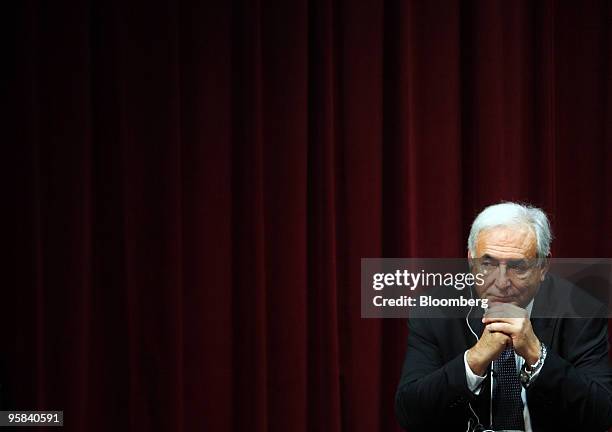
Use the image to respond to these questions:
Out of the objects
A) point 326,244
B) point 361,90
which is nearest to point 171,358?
point 326,244

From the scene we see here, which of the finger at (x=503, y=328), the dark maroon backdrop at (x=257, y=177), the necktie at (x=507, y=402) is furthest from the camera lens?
the dark maroon backdrop at (x=257, y=177)

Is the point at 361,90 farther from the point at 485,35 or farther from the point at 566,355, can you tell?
the point at 566,355

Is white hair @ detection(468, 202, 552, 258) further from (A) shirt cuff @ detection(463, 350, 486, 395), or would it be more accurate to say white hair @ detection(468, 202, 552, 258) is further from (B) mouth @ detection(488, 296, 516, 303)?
(A) shirt cuff @ detection(463, 350, 486, 395)

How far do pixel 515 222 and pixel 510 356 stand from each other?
30 cm

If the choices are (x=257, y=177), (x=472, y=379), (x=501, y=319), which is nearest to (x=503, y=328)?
(x=501, y=319)

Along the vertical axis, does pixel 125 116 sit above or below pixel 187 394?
above

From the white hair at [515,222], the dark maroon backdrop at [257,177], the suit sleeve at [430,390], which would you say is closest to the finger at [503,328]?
the suit sleeve at [430,390]

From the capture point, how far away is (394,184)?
9.30ft

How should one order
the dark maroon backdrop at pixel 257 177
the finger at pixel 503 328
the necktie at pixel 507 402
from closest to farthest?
the finger at pixel 503 328 → the necktie at pixel 507 402 → the dark maroon backdrop at pixel 257 177

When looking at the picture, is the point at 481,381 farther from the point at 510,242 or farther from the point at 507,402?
the point at 510,242

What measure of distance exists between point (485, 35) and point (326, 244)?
3.16ft

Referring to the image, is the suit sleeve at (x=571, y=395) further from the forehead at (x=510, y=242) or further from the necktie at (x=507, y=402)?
the forehead at (x=510, y=242)

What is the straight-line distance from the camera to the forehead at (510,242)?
1696 mm

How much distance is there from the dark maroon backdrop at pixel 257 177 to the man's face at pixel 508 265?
1.07m
